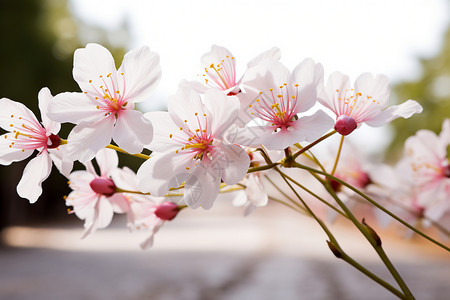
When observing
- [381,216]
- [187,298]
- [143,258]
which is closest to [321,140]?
[381,216]

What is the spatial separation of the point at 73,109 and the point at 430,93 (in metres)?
11.3

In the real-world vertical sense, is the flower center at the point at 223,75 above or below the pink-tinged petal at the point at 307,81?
below

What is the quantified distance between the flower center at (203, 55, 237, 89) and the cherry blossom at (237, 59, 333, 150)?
0.09 metres

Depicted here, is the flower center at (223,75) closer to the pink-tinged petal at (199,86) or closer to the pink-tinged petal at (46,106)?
the pink-tinged petal at (199,86)

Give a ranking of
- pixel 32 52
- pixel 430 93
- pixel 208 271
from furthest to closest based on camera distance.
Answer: pixel 430 93 < pixel 32 52 < pixel 208 271

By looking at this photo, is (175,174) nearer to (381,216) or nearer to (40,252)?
(381,216)

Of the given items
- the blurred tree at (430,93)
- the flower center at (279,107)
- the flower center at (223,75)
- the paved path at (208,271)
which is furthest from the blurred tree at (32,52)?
the flower center at (279,107)

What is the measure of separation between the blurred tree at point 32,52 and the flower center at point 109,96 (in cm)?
612

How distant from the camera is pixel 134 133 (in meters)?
0.43

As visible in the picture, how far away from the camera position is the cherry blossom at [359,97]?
51 cm

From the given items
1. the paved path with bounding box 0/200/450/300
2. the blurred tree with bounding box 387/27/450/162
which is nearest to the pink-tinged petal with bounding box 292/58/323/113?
the paved path with bounding box 0/200/450/300

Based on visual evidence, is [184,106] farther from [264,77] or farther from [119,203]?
[119,203]

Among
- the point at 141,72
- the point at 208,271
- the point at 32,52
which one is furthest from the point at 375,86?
the point at 32,52

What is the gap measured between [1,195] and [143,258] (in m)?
4.18
